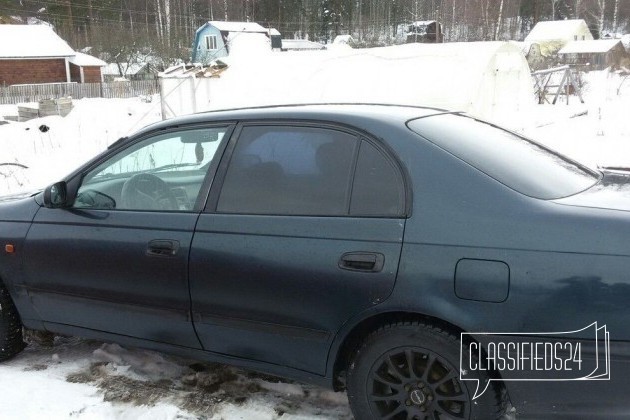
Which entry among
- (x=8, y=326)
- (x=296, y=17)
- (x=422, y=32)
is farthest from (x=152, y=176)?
(x=296, y=17)

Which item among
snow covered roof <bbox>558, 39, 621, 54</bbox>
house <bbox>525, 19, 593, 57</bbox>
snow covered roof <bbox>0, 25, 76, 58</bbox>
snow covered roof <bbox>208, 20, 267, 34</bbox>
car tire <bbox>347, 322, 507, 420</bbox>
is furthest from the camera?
house <bbox>525, 19, 593, 57</bbox>

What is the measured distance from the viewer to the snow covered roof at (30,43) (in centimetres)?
4284

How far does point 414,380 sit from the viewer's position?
106 inches

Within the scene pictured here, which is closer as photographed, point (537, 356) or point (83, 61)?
point (537, 356)

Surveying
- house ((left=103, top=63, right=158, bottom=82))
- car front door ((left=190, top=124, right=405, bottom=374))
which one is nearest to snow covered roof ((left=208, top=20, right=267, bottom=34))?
house ((left=103, top=63, right=158, bottom=82))

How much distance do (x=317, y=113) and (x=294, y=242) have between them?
70 centimetres

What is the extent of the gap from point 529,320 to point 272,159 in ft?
4.86

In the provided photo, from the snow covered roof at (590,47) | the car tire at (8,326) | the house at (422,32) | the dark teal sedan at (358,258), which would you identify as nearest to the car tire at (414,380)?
the dark teal sedan at (358,258)

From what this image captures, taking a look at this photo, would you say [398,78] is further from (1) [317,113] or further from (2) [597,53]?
(2) [597,53]

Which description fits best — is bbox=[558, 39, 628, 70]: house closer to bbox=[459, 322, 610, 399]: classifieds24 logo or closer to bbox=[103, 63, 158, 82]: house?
bbox=[103, 63, 158, 82]: house

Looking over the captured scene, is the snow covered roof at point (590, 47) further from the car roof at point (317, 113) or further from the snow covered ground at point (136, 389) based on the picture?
the snow covered ground at point (136, 389)

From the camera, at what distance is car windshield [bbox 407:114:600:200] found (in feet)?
8.98

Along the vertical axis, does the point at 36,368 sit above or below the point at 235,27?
below

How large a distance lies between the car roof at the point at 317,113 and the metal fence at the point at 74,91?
33.6 meters
